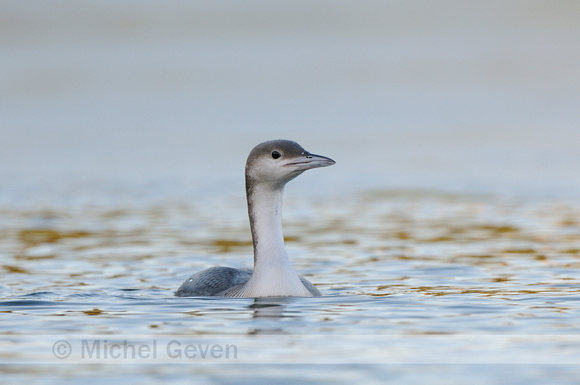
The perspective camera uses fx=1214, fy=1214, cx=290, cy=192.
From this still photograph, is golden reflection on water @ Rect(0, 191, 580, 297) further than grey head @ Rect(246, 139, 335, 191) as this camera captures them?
Yes

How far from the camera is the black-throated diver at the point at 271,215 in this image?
9.64 meters

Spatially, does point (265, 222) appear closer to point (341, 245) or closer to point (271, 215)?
point (271, 215)

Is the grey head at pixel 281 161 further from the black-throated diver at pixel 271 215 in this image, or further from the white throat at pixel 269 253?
the white throat at pixel 269 253

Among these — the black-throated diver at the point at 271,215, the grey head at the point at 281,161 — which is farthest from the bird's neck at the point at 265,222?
the grey head at the point at 281,161

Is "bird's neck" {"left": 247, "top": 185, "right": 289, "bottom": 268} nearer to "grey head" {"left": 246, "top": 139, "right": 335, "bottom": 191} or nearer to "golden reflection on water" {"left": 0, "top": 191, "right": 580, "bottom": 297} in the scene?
"grey head" {"left": 246, "top": 139, "right": 335, "bottom": 191}

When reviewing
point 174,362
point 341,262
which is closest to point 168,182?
point 341,262

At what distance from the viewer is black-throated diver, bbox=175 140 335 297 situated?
9.64 metres

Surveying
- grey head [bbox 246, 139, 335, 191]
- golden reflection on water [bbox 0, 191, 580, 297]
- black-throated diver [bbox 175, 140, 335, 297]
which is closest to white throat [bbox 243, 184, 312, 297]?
black-throated diver [bbox 175, 140, 335, 297]

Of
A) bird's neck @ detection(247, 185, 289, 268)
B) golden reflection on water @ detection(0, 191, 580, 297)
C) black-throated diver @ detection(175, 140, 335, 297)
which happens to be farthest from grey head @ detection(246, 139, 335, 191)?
golden reflection on water @ detection(0, 191, 580, 297)

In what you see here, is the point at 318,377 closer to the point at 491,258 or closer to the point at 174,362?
the point at 174,362

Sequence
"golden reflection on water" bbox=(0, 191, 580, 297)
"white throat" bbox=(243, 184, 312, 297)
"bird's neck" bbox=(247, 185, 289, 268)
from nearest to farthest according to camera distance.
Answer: "white throat" bbox=(243, 184, 312, 297)
"bird's neck" bbox=(247, 185, 289, 268)
"golden reflection on water" bbox=(0, 191, 580, 297)

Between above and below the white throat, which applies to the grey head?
above

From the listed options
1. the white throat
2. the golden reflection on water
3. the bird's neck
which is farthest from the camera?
the golden reflection on water

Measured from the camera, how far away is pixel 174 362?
7156mm
